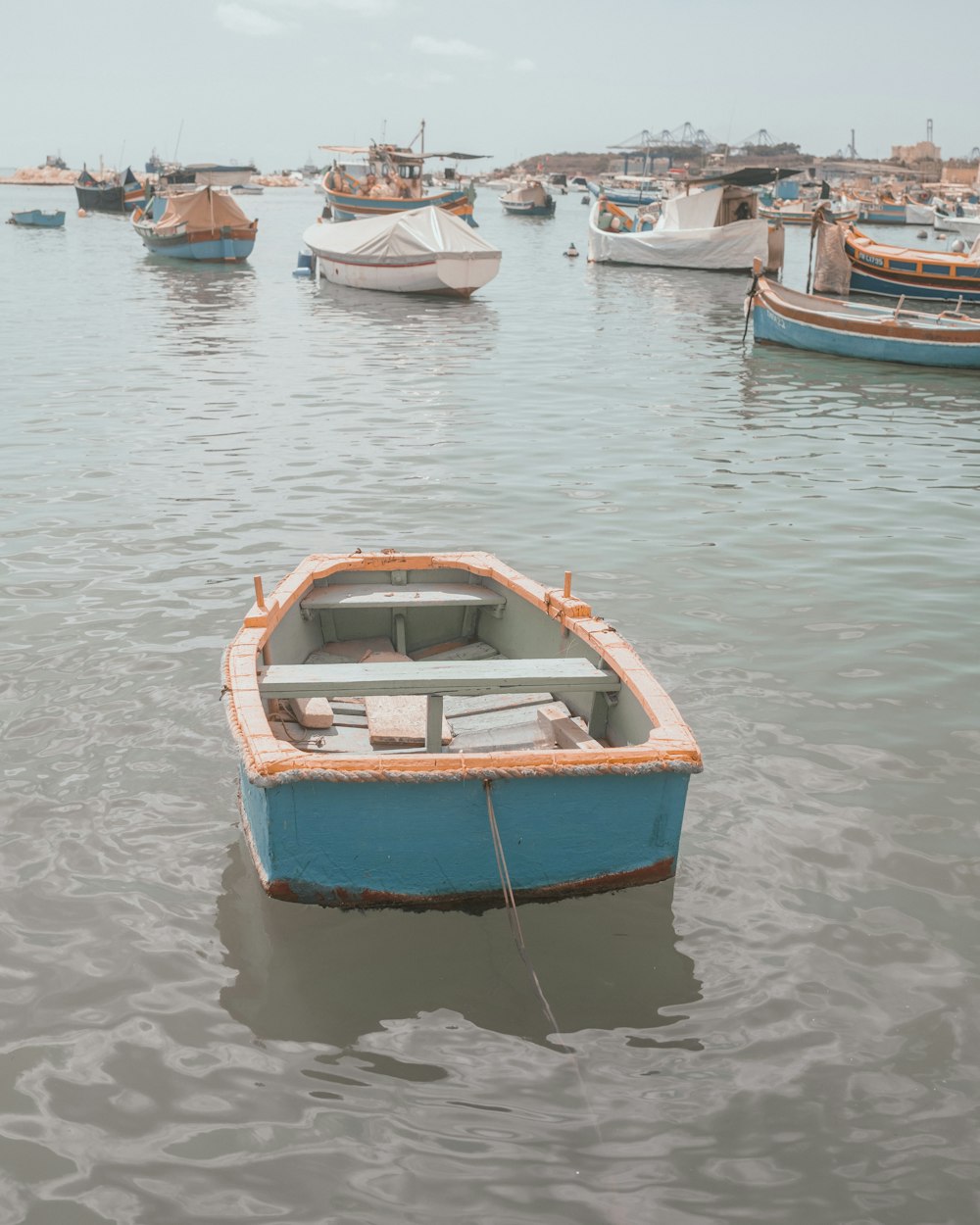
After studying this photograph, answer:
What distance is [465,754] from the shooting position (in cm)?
500

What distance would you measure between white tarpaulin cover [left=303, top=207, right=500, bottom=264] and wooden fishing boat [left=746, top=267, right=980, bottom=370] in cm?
1034

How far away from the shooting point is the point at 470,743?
6645mm

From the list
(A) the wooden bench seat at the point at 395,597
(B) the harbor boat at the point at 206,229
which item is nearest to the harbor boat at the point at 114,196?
(B) the harbor boat at the point at 206,229

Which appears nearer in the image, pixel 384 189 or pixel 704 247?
pixel 704 247

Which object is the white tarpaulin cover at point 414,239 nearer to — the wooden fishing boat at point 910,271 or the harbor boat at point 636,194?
the wooden fishing boat at point 910,271

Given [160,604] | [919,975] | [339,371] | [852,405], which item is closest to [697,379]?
[852,405]

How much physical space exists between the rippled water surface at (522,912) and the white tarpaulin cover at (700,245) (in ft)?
97.9

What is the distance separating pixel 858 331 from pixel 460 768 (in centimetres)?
1971

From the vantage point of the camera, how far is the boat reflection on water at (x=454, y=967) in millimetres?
4840

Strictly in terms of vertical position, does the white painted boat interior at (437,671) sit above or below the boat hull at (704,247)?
below

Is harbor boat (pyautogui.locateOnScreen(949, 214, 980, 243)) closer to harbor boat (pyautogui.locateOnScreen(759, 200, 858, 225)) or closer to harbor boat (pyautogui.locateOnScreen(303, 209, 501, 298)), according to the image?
harbor boat (pyautogui.locateOnScreen(759, 200, 858, 225))

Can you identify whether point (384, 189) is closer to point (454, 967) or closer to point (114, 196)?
point (114, 196)

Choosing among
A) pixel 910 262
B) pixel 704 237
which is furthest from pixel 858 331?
pixel 704 237

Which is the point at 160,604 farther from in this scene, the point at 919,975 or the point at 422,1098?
the point at 919,975
